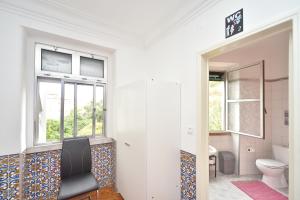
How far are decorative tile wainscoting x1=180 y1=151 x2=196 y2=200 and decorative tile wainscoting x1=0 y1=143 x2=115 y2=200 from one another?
129cm

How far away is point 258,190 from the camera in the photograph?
2484 millimetres

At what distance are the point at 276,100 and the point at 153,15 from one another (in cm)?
306

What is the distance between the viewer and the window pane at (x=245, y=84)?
2727mm

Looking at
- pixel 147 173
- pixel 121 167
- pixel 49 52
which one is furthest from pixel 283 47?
pixel 49 52

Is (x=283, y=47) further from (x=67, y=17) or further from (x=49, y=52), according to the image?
(x=49, y=52)

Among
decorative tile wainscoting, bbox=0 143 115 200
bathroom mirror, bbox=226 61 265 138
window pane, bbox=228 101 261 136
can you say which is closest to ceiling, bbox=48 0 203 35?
bathroom mirror, bbox=226 61 265 138

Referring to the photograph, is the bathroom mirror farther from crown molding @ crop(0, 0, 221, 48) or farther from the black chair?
the black chair

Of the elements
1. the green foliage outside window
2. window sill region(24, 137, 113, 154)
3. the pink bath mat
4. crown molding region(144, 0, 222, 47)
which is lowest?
the pink bath mat

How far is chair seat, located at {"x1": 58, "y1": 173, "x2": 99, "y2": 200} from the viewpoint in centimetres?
160

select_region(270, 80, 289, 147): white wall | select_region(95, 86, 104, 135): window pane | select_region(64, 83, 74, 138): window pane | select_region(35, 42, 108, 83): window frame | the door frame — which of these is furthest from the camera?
select_region(270, 80, 289, 147): white wall

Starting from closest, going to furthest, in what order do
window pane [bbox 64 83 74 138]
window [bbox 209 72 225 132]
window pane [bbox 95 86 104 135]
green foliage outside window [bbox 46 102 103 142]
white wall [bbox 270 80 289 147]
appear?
green foliage outside window [bbox 46 102 103 142]
window pane [bbox 64 83 74 138]
window pane [bbox 95 86 104 135]
white wall [bbox 270 80 289 147]
window [bbox 209 72 225 132]

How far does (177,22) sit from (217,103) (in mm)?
2273

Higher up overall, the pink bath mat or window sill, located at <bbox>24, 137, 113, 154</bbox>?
window sill, located at <bbox>24, 137, 113, 154</bbox>

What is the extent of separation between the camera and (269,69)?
9.82ft
